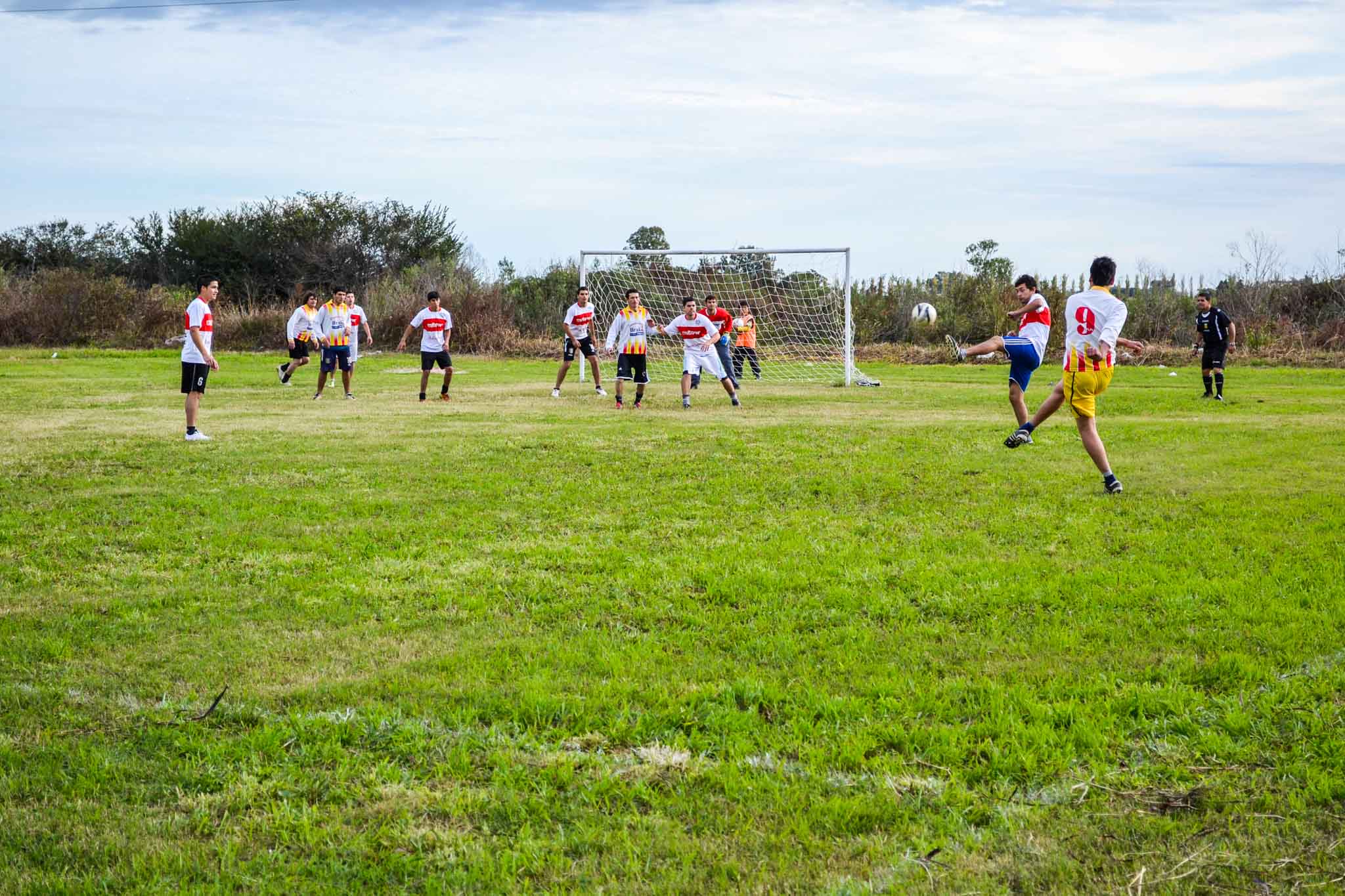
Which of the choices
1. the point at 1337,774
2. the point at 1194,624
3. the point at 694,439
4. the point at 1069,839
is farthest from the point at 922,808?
the point at 694,439

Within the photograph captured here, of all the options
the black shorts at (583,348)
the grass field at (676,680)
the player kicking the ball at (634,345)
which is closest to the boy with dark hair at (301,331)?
the black shorts at (583,348)

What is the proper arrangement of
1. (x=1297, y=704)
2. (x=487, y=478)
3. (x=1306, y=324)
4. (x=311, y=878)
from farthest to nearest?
(x=1306, y=324), (x=487, y=478), (x=1297, y=704), (x=311, y=878)

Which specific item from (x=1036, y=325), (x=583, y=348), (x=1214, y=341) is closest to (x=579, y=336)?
(x=583, y=348)

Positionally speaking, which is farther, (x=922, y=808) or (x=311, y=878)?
(x=922, y=808)

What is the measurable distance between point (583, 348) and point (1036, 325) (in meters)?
9.06

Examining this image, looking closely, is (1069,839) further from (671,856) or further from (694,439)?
(694,439)

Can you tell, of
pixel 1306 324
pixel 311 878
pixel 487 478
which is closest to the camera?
pixel 311 878

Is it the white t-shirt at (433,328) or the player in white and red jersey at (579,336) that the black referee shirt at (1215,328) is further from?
the white t-shirt at (433,328)

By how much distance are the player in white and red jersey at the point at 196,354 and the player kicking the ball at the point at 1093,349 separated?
910cm

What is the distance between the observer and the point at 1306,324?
109 ft

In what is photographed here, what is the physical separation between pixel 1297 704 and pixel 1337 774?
679 mm

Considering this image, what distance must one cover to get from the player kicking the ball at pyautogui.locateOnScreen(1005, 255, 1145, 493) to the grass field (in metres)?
0.50

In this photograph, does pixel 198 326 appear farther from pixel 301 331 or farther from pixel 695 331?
pixel 301 331

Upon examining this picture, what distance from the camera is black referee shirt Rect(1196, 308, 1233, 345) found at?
60.8 ft
